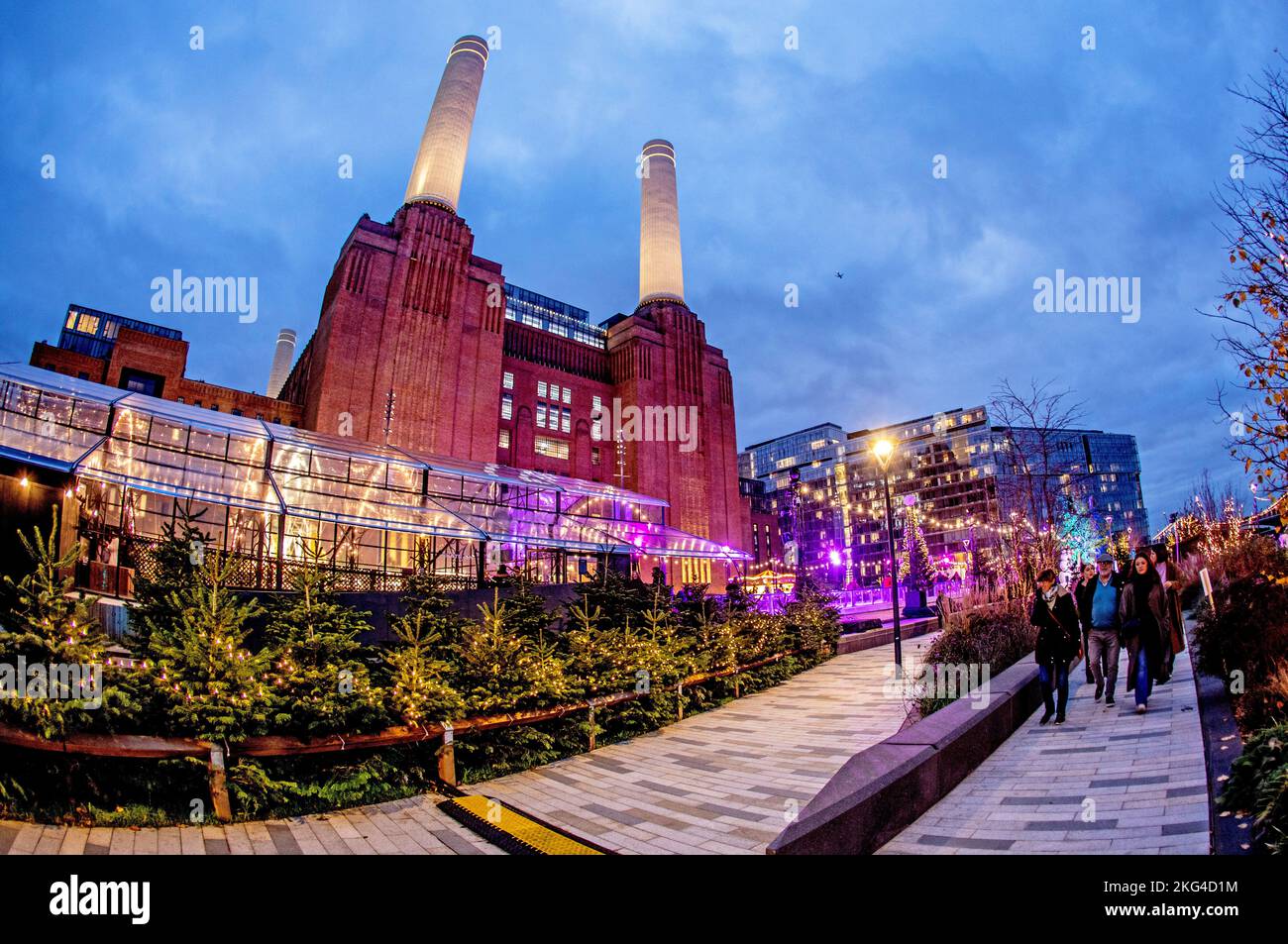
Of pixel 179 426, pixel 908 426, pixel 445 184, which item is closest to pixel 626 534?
pixel 179 426

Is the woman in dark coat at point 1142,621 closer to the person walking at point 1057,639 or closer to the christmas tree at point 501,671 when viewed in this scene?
the person walking at point 1057,639

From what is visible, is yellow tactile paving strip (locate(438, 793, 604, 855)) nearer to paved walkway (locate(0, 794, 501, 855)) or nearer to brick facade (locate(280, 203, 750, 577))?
paved walkway (locate(0, 794, 501, 855))

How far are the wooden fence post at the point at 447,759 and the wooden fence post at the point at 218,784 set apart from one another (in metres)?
2.23

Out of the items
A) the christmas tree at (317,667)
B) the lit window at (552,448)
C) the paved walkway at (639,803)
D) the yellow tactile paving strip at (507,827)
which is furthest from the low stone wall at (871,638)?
the lit window at (552,448)

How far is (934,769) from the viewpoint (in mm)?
6172

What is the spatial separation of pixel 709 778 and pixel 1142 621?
21.3 feet

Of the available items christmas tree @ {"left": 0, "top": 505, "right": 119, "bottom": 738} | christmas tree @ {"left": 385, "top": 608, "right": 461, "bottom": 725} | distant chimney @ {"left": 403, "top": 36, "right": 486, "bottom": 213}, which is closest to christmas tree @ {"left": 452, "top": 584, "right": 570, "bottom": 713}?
christmas tree @ {"left": 385, "top": 608, "right": 461, "bottom": 725}

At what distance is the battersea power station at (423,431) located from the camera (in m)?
15.6

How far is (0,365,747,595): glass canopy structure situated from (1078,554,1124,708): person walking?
9351 millimetres

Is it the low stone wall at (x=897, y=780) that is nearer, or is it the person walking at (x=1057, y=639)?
the low stone wall at (x=897, y=780)

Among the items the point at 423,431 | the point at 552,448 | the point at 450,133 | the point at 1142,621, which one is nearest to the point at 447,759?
the point at 1142,621

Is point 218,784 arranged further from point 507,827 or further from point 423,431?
point 423,431

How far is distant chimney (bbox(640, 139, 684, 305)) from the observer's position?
76.5m

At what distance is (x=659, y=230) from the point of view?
8056 cm
